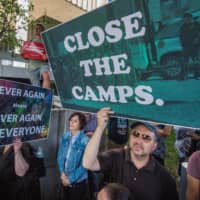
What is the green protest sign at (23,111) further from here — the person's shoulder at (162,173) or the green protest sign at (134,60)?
the person's shoulder at (162,173)

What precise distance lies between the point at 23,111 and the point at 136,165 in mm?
767

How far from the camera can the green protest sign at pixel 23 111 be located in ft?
4.59

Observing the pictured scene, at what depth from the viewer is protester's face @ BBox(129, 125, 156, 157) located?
4.77 feet

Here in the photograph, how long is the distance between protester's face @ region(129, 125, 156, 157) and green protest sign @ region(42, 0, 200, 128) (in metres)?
0.26

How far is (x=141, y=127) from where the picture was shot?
1.49 m

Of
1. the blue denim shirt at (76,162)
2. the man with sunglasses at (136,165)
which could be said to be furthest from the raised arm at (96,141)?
the blue denim shirt at (76,162)

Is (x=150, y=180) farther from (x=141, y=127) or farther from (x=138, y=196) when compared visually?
(x=141, y=127)

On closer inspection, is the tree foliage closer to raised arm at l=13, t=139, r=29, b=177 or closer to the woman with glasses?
the woman with glasses

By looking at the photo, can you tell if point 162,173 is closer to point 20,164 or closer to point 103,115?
point 103,115

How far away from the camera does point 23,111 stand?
149 centimetres

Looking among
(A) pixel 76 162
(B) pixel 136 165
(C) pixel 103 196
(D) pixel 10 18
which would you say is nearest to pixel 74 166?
(A) pixel 76 162

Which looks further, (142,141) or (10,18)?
(10,18)

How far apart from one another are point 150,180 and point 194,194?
0.80 feet

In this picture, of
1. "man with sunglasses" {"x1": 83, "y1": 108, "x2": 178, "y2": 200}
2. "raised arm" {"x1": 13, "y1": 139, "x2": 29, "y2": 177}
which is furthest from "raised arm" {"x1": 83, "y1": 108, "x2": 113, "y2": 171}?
"raised arm" {"x1": 13, "y1": 139, "x2": 29, "y2": 177}
